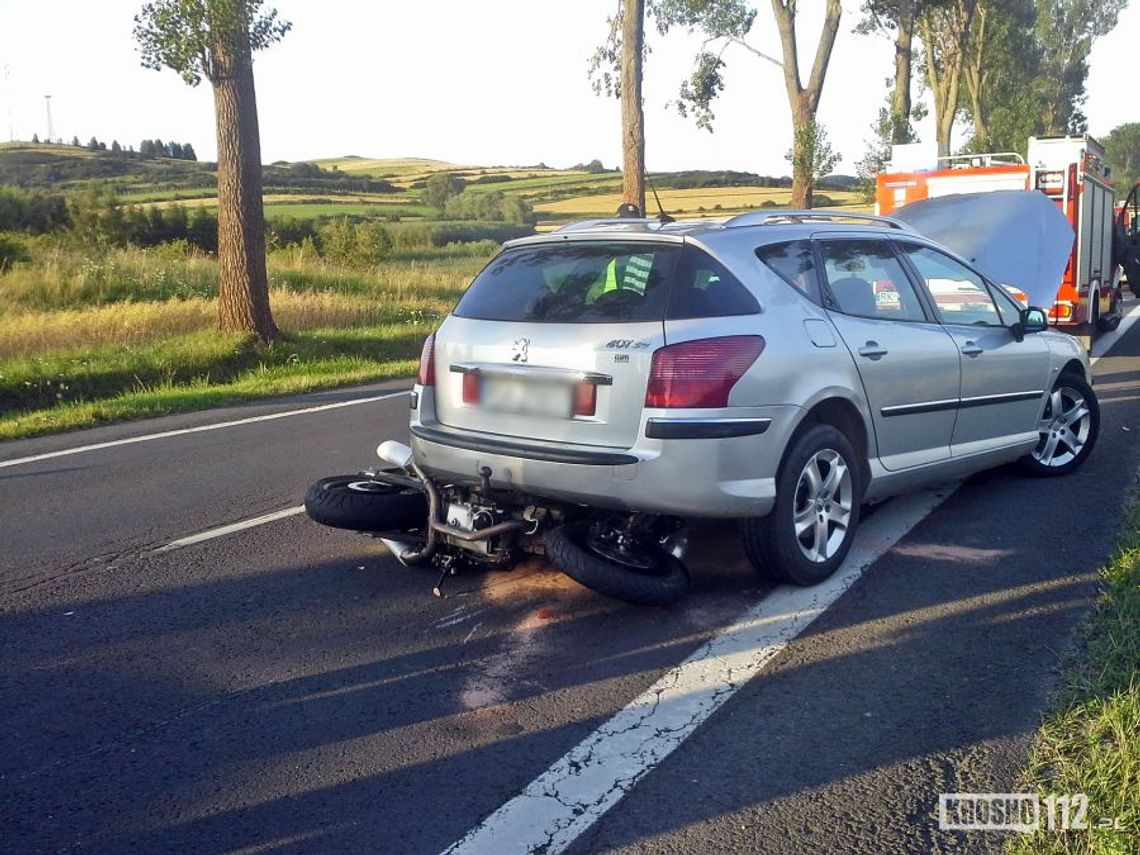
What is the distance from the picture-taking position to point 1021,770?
354 cm

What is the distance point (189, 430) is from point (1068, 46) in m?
59.0

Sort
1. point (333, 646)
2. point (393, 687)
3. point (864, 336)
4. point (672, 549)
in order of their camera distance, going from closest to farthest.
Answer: point (393, 687)
point (333, 646)
point (672, 549)
point (864, 336)

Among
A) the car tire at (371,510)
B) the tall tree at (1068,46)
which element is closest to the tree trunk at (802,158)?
the car tire at (371,510)

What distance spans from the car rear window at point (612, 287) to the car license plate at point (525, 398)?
0.32 meters

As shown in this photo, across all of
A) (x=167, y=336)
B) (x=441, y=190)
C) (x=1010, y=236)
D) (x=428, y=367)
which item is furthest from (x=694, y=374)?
(x=441, y=190)

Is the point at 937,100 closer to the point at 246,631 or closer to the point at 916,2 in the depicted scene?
the point at 916,2

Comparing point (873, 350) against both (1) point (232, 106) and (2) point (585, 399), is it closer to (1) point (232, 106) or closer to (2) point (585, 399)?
(2) point (585, 399)

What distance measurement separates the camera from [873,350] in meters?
5.67

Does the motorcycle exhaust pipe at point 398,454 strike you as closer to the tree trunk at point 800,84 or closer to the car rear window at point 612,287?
the car rear window at point 612,287

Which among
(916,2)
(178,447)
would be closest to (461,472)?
(178,447)

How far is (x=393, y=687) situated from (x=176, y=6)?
1268 cm

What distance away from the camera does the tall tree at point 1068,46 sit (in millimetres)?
57469

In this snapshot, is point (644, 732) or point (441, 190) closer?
point (644, 732)

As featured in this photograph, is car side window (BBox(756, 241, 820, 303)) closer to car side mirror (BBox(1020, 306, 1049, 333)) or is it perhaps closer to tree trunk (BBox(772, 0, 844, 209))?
car side mirror (BBox(1020, 306, 1049, 333))
